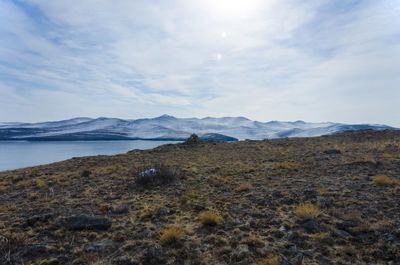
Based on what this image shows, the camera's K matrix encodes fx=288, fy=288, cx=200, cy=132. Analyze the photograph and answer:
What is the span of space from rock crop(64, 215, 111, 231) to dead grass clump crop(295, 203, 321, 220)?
20.1 ft

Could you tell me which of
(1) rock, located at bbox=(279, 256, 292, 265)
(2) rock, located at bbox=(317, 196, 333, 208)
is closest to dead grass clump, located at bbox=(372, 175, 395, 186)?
(2) rock, located at bbox=(317, 196, 333, 208)

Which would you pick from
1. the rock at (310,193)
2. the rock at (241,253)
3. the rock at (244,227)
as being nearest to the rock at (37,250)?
the rock at (241,253)

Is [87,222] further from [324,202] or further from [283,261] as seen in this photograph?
[324,202]

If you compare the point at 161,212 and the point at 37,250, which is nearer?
the point at 37,250

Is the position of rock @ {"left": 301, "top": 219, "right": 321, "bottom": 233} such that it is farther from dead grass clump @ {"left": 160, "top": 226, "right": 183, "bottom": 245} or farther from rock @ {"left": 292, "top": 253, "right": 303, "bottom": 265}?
dead grass clump @ {"left": 160, "top": 226, "right": 183, "bottom": 245}

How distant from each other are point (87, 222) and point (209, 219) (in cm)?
391

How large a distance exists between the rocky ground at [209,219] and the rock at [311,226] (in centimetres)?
3

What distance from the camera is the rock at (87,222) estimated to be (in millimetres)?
8961

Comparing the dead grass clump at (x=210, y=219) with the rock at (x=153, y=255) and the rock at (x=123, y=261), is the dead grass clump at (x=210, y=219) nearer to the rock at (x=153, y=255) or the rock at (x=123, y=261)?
the rock at (x=153, y=255)

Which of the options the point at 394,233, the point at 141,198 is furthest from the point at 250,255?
the point at 141,198

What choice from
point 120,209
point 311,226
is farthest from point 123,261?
point 311,226

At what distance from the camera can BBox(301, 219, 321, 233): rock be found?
8273 mm

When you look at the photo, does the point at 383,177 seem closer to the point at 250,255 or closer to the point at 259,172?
the point at 259,172

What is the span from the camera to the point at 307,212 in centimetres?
923
